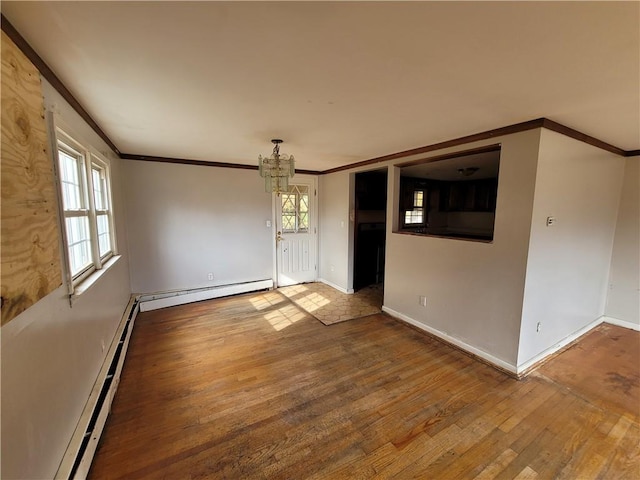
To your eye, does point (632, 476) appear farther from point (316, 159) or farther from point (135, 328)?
point (135, 328)

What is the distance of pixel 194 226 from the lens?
14.1 feet

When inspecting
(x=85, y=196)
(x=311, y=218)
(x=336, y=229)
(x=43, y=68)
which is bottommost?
(x=336, y=229)

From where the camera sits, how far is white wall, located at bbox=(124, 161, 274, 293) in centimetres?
394

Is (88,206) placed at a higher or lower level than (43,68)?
lower

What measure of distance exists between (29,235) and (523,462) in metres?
2.87

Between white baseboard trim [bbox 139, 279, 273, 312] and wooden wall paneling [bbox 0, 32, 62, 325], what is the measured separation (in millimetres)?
2826

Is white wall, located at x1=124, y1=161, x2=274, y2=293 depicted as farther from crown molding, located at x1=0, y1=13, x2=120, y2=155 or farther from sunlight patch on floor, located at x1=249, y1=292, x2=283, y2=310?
crown molding, located at x1=0, y1=13, x2=120, y2=155

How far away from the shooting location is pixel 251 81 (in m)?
1.58

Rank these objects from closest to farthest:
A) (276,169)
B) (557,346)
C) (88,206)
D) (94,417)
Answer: (94,417) → (88,206) → (276,169) → (557,346)

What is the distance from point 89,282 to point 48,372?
33.4 inches

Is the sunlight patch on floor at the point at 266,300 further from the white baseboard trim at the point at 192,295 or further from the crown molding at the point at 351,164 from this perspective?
the crown molding at the point at 351,164

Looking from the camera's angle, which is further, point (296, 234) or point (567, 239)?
point (296, 234)

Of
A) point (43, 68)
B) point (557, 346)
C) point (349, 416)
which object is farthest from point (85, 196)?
point (557, 346)

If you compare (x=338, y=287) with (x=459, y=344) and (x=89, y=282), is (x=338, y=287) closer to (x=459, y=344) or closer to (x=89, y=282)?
(x=459, y=344)
